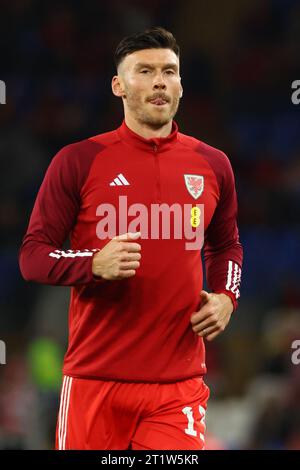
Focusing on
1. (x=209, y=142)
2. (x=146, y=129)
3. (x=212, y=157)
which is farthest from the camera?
(x=209, y=142)

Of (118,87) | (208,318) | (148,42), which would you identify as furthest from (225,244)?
(148,42)

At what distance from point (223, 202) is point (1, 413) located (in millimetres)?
3424

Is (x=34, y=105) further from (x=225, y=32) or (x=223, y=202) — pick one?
(x=223, y=202)

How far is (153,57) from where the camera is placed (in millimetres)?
3770

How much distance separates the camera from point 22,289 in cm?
784

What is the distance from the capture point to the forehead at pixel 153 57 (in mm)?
3764

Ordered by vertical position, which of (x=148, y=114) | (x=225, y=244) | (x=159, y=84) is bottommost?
(x=225, y=244)

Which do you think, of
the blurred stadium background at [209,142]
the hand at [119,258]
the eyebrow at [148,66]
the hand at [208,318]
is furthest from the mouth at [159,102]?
the blurred stadium background at [209,142]

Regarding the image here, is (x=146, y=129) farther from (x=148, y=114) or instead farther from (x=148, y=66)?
(x=148, y=66)

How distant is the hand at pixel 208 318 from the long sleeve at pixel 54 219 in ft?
1.47

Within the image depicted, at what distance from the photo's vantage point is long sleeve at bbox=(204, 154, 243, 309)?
3.95 m

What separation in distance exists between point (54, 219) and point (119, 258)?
400mm

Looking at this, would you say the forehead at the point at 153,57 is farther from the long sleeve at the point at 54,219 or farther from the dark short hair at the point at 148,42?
the long sleeve at the point at 54,219

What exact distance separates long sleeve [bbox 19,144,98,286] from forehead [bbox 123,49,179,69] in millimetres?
Result: 398
